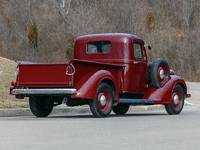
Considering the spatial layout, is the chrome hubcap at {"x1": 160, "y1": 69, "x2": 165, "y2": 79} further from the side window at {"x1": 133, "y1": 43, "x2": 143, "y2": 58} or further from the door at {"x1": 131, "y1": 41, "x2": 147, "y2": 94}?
the side window at {"x1": 133, "y1": 43, "x2": 143, "y2": 58}

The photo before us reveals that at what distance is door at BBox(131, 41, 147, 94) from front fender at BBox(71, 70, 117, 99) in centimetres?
171

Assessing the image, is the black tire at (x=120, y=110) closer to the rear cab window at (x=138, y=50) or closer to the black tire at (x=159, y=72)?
the black tire at (x=159, y=72)

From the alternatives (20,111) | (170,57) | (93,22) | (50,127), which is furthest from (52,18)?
(50,127)

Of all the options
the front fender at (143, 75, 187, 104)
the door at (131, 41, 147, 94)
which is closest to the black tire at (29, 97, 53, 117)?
the door at (131, 41, 147, 94)

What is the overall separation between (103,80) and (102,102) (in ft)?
2.11

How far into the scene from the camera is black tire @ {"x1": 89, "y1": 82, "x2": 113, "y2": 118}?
1171 centimetres

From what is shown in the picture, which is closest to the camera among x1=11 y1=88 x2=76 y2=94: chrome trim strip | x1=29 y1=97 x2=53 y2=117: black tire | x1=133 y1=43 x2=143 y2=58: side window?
x1=11 y1=88 x2=76 y2=94: chrome trim strip

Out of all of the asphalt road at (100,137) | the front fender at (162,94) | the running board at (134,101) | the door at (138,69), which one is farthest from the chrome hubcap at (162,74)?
the asphalt road at (100,137)

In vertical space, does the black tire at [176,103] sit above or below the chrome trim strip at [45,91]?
below

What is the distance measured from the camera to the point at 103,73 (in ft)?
38.8

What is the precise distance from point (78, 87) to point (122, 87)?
1893 mm

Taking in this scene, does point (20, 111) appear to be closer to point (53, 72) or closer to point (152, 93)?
point (53, 72)

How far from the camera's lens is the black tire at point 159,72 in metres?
13.4

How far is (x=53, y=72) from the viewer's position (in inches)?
455
